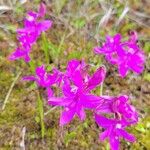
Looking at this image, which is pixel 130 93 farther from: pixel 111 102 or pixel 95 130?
pixel 111 102

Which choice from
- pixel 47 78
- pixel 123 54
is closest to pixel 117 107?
pixel 47 78

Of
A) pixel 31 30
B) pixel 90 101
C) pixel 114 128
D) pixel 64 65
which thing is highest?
pixel 31 30

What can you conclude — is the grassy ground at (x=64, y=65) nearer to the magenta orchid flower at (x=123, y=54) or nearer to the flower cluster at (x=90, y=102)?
the magenta orchid flower at (x=123, y=54)

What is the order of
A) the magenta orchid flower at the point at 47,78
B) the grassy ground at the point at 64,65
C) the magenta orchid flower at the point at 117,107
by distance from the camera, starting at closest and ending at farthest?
the magenta orchid flower at the point at 117,107
the magenta orchid flower at the point at 47,78
the grassy ground at the point at 64,65

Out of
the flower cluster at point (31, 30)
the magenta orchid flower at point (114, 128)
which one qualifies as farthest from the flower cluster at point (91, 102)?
the flower cluster at point (31, 30)

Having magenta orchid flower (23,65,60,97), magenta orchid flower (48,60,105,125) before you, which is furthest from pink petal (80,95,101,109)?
magenta orchid flower (23,65,60,97)

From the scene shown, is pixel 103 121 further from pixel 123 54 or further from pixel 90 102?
pixel 123 54

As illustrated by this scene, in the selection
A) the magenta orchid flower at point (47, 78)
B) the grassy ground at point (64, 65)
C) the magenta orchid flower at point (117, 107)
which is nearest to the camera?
the magenta orchid flower at point (117, 107)
